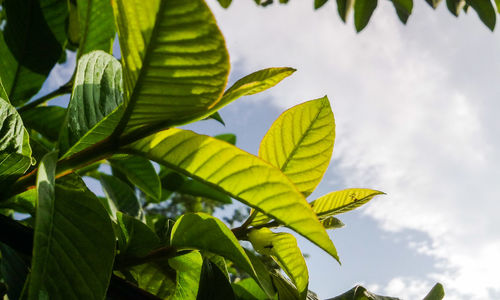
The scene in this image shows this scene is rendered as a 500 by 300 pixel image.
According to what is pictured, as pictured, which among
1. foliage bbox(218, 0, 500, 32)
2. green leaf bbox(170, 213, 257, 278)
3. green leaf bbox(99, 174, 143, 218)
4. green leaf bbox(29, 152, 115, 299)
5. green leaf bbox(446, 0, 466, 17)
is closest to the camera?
green leaf bbox(29, 152, 115, 299)

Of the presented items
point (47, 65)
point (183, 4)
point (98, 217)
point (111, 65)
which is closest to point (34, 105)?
point (47, 65)

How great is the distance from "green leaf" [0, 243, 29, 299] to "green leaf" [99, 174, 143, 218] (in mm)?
580

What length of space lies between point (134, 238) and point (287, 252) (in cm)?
27

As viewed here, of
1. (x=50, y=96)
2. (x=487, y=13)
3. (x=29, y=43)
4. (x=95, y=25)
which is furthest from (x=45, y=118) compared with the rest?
(x=487, y=13)

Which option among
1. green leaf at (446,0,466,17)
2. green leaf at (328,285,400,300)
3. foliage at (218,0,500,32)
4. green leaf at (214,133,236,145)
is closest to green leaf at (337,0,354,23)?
foliage at (218,0,500,32)

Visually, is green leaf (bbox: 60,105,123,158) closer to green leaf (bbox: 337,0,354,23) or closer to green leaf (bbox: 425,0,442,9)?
green leaf (bbox: 337,0,354,23)

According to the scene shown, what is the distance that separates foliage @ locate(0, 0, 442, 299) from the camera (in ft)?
1.43

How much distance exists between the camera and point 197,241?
0.61 m

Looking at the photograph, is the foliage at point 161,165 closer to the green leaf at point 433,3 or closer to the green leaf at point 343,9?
the green leaf at point 343,9

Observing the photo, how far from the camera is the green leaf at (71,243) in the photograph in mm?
413

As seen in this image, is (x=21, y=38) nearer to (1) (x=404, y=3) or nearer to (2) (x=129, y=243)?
(2) (x=129, y=243)

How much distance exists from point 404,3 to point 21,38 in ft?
4.70

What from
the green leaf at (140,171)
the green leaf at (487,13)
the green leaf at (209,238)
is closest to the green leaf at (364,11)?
the green leaf at (487,13)

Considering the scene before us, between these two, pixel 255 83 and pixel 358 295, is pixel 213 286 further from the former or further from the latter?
pixel 255 83
